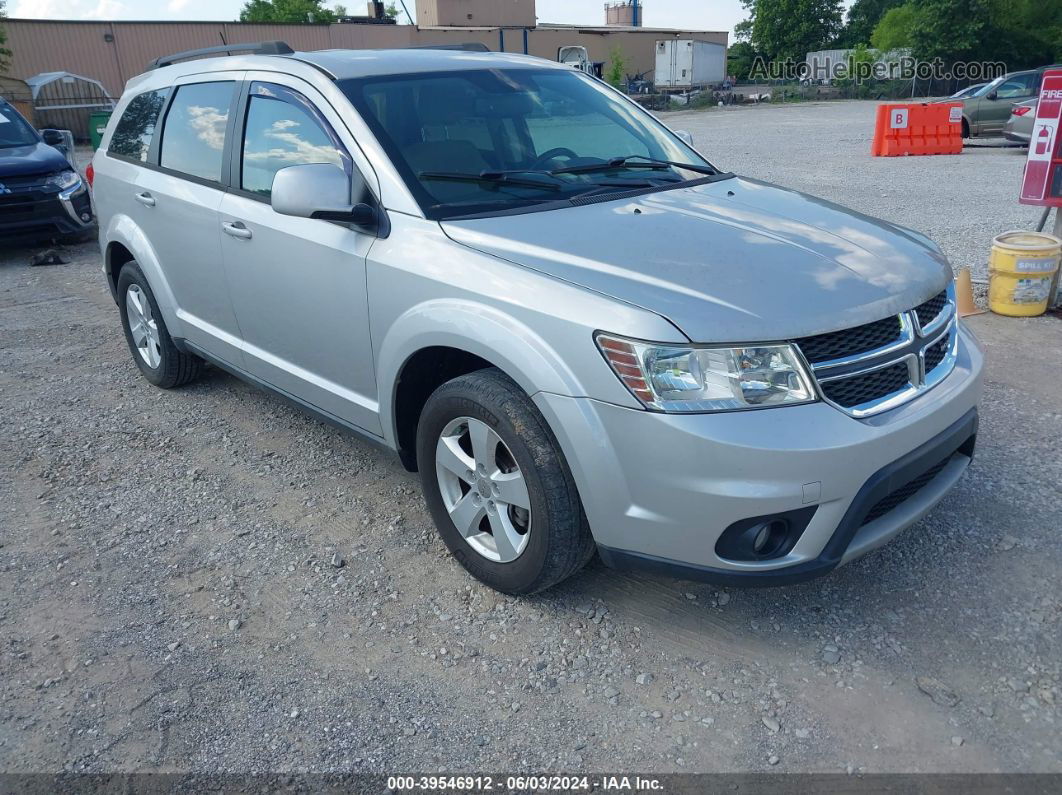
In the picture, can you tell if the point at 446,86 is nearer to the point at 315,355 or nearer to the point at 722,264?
the point at 315,355

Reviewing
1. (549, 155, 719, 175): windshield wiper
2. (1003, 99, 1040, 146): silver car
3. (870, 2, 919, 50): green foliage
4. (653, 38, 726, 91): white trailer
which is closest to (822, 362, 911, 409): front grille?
(549, 155, 719, 175): windshield wiper

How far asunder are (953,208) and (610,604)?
9.62 meters

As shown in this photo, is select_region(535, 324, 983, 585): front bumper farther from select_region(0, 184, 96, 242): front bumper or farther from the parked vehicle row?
the parked vehicle row

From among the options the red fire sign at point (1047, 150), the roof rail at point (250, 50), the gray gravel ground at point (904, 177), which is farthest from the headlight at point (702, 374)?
the gray gravel ground at point (904, 177)

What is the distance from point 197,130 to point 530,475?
9.39 ft

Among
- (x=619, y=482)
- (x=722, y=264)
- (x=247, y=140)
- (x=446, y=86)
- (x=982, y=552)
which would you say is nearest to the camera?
(x=619, y=482)

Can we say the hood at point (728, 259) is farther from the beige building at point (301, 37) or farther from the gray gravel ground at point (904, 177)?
the beige building at point (301, 37)

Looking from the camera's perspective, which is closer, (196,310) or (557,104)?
(557,104)

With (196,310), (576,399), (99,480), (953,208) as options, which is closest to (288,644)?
(576,399)

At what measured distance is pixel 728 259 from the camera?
281cm

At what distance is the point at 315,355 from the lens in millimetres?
3701

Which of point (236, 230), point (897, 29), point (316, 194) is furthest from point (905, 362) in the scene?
point (897, 29)

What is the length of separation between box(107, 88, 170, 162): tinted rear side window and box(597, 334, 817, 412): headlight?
3614 mm

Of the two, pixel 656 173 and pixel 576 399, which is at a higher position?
pixel 656 173
